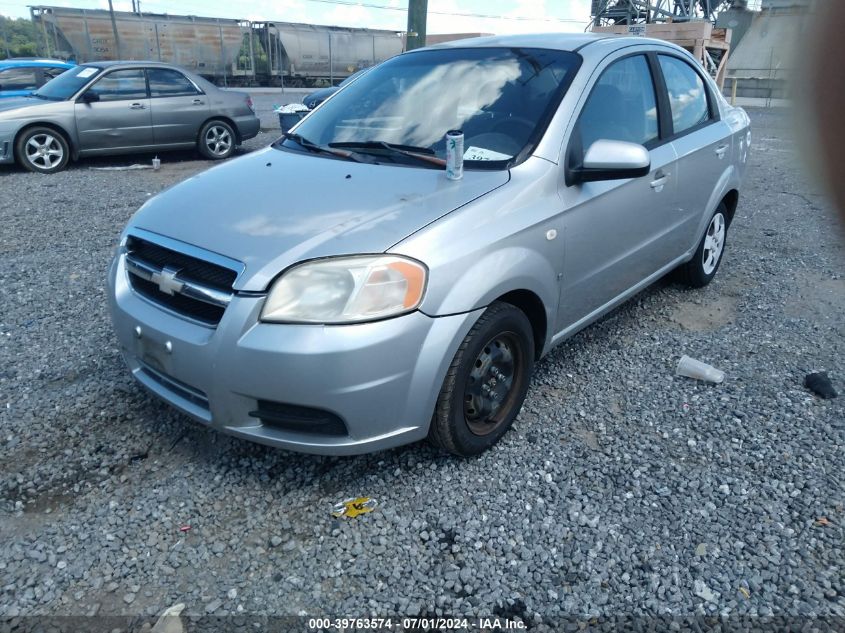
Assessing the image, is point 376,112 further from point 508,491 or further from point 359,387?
point 508,491

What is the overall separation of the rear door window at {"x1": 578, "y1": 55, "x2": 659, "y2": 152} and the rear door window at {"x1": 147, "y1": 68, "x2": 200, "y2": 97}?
8.02 metres

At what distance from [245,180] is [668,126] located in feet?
8.39

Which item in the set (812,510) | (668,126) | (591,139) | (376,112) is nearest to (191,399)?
(376,112)

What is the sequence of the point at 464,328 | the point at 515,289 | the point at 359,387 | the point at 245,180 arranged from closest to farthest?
the point at 359,387 → the point at 464,328 → the point at 515,289 → the point at 245,180

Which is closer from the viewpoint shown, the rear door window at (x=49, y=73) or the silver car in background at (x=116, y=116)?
the silver car in background at (x=116, y=116)

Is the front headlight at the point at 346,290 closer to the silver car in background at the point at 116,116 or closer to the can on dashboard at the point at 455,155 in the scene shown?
the can on dashboard at the point at 455,155

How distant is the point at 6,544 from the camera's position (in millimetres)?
2443

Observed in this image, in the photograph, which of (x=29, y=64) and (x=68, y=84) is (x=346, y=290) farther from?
(x=29, y=64)

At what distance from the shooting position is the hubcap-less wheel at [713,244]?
16.0 ft

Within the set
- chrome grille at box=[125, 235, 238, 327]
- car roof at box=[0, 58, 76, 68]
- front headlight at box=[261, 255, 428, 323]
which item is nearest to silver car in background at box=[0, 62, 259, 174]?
car roof at box=[0, 58, 76, 68]

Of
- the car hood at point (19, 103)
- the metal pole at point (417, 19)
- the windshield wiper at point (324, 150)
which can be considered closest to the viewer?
the windshield wiper at point (324, 150)

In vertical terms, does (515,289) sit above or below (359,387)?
above

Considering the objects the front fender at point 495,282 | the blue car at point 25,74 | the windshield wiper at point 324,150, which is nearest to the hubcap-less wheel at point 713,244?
the front fender at point 495,282

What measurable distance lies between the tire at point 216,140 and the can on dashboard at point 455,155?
835 centimetres
